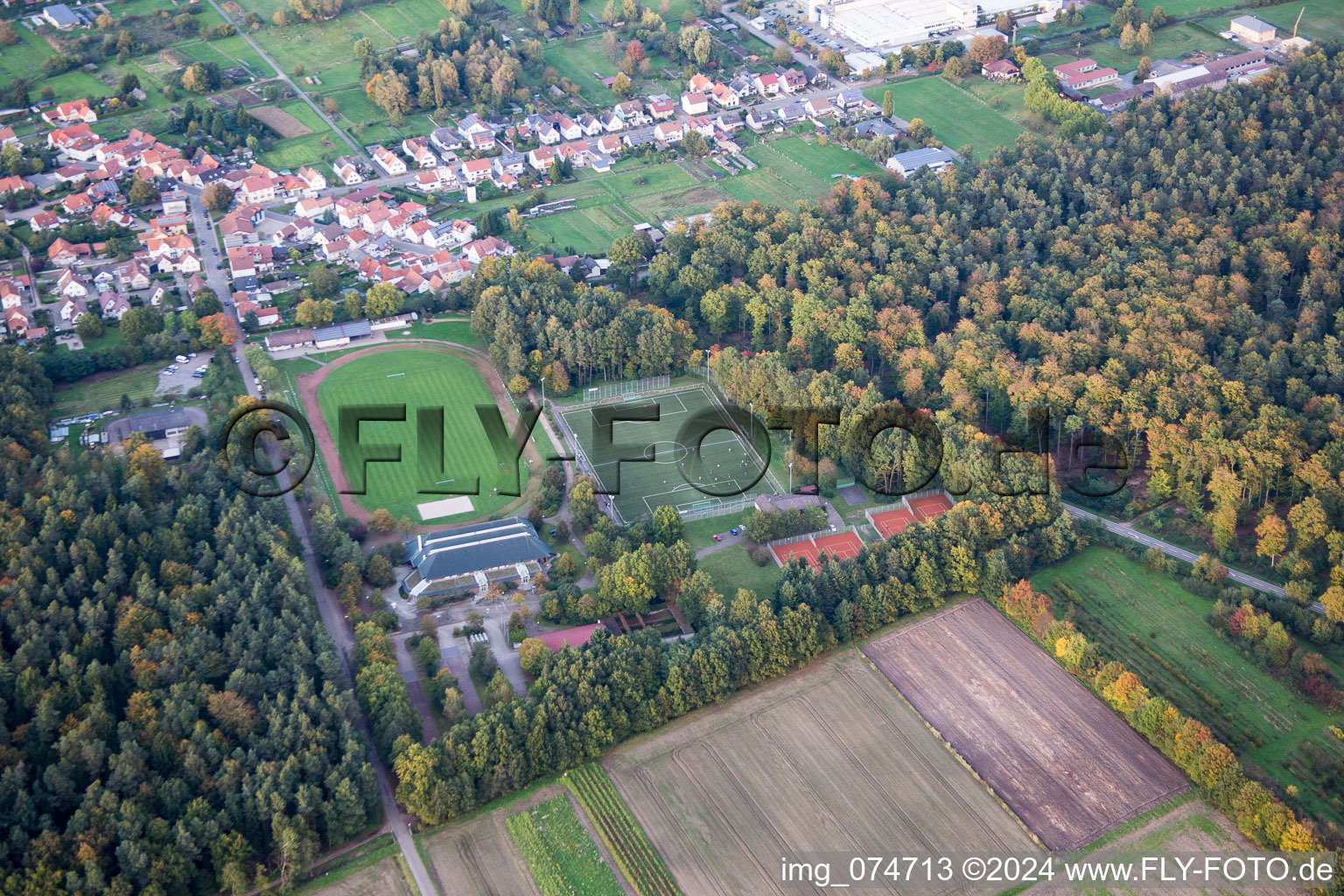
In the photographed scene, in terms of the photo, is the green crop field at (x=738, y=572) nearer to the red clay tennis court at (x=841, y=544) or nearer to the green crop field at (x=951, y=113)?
the red clay tennis court at (x=841, y=544)

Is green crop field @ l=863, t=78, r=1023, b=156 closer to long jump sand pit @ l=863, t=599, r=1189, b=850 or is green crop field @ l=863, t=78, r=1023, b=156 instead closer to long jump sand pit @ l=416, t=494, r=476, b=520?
long jump sand pit @ l=863, t=599, r=1189, b=850

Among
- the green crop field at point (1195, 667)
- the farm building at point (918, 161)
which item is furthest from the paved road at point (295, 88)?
the green crop field at point (1195, 667)

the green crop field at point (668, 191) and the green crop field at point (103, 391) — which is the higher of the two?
the green crop field at point (103, 391)

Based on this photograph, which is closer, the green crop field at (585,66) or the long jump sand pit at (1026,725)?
the long jump sand pit at (1026,725)

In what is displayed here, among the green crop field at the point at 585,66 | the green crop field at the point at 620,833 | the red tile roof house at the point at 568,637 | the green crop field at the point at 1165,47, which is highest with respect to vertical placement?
the green crop field at the point at 585,66

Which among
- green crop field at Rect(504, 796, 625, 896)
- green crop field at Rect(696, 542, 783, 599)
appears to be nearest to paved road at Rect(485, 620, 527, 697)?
green crop field at Rect(504, 796, 625, 896)

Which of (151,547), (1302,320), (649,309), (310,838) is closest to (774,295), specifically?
(649,309)
